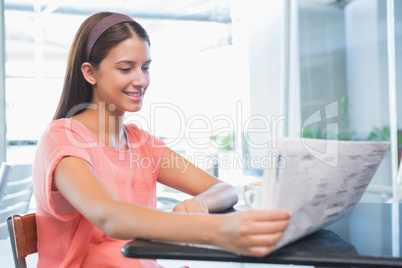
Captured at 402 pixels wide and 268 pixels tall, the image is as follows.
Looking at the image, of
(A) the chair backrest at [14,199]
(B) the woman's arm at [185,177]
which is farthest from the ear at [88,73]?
(A) the chair backrest at [14,199]

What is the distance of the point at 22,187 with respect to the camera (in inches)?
70.7

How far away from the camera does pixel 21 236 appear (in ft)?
2.75

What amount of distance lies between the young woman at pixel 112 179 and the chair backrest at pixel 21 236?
0.08 ft

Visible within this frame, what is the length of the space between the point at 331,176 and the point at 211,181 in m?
0.57

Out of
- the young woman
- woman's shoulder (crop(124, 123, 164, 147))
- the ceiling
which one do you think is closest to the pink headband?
the young woman

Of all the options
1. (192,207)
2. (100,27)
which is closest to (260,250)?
(192,207)

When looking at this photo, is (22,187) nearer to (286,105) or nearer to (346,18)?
(286,105)

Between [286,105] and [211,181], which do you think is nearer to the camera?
[211,181]

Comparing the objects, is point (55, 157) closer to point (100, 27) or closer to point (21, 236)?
point (21, 236)

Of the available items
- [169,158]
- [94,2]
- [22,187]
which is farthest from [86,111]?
[94,2]

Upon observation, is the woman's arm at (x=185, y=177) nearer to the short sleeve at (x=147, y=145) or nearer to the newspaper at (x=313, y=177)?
the short sleeve at (x=147, y=145)

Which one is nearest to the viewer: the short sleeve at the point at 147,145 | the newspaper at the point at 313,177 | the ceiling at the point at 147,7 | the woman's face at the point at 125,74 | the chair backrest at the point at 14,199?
the newspaper at the point at 313,177

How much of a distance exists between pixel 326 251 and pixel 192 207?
0.30 metres

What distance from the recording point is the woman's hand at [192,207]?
81 cm
